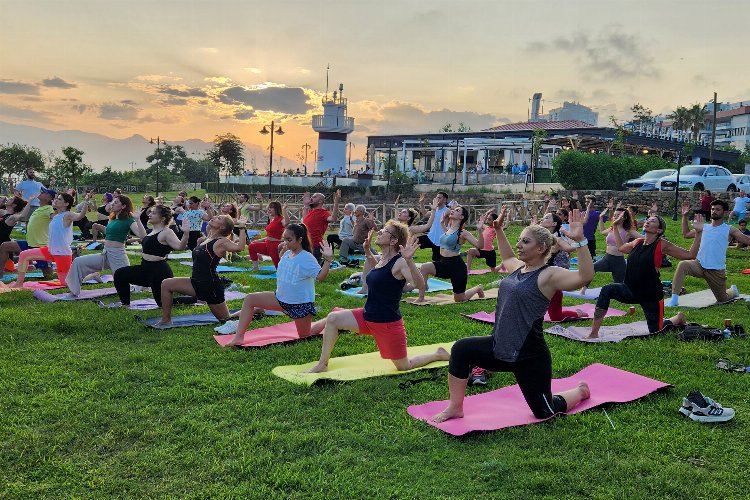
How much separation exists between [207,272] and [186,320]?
880mm

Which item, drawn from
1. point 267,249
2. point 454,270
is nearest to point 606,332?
point 454,270

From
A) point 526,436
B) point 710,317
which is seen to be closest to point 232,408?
point 526,436

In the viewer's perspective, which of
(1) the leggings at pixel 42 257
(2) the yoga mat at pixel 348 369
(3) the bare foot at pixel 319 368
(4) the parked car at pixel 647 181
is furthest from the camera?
(4) the parked car at pixel 647 181

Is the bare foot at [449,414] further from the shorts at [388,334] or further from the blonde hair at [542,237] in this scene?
the blonde hair at [542,237]

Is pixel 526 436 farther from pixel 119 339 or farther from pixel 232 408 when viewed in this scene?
pixel 119 339

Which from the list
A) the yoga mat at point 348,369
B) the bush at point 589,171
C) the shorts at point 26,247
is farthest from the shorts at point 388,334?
the bush at point 589,171

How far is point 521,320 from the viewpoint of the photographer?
4.60 m

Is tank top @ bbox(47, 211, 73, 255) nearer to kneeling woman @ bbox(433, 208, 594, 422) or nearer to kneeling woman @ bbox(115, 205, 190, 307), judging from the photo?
kneeling woman @ bbox(115, 205, 190, 307)

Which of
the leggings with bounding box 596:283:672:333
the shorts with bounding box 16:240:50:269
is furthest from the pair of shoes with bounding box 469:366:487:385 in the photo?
the shorts with bounding box 16:240:50:269

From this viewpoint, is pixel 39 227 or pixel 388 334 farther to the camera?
pixel 39 227

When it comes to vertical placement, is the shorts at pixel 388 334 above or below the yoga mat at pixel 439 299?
above

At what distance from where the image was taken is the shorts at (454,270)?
32.1 feet

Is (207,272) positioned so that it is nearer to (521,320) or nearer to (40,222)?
(521,320)

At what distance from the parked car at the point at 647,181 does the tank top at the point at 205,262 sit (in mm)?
26277
